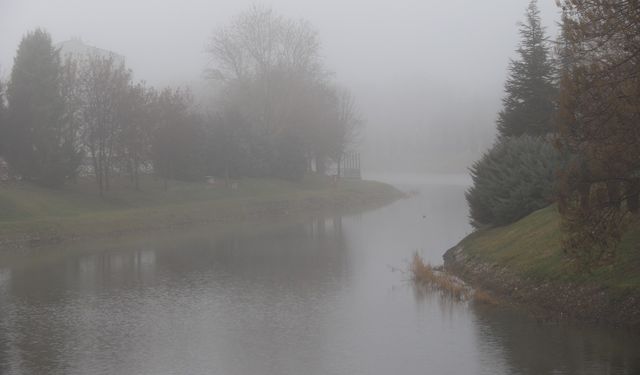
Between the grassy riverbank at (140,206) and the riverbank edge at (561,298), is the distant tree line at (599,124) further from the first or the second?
the grassy riverbank at (140,206)

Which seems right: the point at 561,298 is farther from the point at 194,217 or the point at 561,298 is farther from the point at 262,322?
the point at 194,217

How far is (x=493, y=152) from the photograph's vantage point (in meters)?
33.6

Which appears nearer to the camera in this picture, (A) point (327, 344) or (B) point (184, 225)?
(A) point (327, 344)

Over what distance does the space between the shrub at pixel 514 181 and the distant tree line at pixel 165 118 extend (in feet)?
81.7

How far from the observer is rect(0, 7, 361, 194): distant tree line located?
47094 mm

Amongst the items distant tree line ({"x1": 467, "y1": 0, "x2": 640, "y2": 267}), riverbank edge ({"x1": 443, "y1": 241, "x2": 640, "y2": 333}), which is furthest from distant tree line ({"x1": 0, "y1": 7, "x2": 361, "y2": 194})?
distant tree line ({"x1": 467, "y1": 0, "x2": 640, "y2": 267})

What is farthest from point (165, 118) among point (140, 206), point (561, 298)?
point (561, 298)

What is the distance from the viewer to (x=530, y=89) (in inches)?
1591

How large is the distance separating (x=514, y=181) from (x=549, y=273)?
9.88 meters

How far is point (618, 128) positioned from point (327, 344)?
7749mm

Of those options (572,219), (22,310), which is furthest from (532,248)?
(22,310)

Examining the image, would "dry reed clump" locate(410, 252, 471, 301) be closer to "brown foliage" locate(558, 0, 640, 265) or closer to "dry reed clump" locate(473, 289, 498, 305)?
"dry reed clump" locate(473, 289, 498, 305)

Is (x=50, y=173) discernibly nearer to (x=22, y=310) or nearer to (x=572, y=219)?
(x=22, y=310)

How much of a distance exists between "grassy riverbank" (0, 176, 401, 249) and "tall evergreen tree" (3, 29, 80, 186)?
53.1 inches
